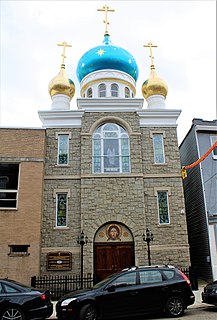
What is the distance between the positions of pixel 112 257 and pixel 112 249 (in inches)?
14.9

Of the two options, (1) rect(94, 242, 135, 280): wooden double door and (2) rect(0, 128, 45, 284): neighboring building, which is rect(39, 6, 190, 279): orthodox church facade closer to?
(1) rect(94, 242, 135, 280): wooden double door

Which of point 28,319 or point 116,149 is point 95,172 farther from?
point 28,319

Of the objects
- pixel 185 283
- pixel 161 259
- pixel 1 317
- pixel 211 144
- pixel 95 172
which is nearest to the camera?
pixel 1 317

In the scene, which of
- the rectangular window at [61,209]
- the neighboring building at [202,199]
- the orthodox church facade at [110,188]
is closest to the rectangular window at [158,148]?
the orthodox church facade at [110,188]

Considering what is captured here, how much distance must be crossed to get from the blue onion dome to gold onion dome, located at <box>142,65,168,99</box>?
206 centimetres

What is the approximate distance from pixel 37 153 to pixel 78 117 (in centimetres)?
333

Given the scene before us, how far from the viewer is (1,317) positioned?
8.15m

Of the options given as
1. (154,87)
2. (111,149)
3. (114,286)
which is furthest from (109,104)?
(114,286)

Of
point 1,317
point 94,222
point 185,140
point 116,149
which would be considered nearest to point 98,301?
point 1,317

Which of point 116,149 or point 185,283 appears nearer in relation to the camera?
point 185,283

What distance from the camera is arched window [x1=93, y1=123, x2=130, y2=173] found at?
16828mm

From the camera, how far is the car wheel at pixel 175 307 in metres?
8.92

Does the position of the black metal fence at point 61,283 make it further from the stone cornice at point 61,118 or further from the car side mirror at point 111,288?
the stone cornice at point 61,118

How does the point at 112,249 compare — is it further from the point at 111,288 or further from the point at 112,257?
the point at 111,288
